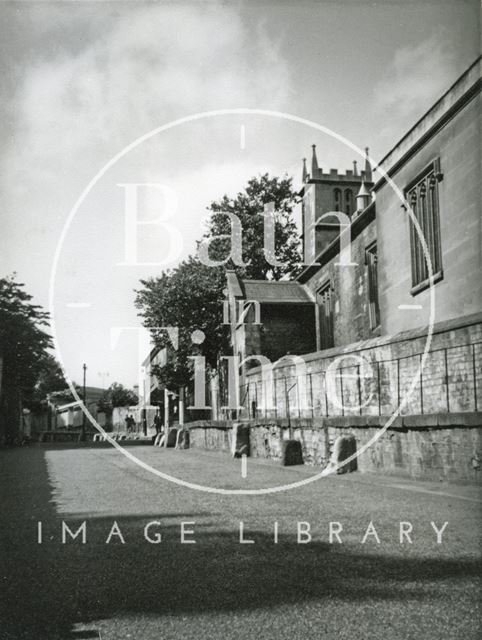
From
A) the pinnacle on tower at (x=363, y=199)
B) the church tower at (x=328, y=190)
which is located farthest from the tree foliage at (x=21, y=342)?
the church tower at (x=328, y=190)

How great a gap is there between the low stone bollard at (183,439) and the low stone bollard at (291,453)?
40.8 feet

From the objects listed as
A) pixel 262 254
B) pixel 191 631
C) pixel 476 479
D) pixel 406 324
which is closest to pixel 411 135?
pixel 406 324

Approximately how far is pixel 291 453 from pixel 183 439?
1287cm

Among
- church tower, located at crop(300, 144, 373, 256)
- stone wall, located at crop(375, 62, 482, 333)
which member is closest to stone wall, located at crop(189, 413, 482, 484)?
stone wall, located at crop(375, 62, 482, 333)

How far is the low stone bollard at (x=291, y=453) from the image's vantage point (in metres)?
15.1

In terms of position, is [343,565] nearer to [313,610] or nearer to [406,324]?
[313,610]

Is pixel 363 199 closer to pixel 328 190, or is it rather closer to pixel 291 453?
pixel 328 190

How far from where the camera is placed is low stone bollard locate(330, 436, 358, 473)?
497 inches

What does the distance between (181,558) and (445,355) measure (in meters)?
7.39

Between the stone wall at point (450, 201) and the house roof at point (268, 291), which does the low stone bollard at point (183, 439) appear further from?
the stone wall at point (450, 201)

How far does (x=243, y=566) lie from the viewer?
16.9ft

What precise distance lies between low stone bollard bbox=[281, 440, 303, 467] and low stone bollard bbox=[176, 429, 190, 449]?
12424 mm

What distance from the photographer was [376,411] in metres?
13.9

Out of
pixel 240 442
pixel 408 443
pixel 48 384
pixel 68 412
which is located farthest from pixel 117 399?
pixel 408 443
